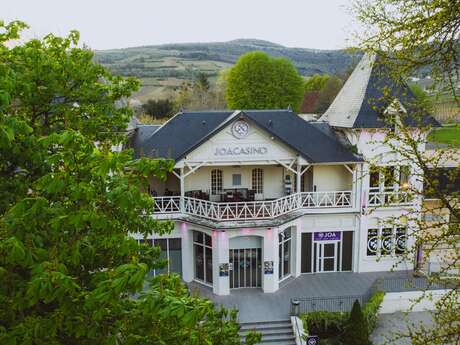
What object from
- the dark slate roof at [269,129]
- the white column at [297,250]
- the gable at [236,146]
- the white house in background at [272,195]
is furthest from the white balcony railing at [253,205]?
the gable at [236,146]

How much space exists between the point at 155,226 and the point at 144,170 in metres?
3.77

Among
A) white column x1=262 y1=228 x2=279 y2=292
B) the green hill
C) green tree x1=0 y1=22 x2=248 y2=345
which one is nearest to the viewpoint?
green tree x1=0 y1=22 x2=248 y2=345

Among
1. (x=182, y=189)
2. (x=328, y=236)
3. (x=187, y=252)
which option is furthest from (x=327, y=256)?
(x=182, y=189)

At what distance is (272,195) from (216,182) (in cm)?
332

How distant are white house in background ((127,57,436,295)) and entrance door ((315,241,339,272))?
6 centimetres

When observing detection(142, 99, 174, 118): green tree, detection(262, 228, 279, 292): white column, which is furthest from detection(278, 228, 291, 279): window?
detection(142, 99, 174, 118): green tree

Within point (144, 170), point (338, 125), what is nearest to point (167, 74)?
point (338, 125)

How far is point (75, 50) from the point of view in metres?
12.2

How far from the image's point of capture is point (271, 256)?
21.5 meters

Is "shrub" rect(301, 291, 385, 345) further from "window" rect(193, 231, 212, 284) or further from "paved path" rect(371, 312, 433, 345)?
"window" rect(193, 231, 212, 284)

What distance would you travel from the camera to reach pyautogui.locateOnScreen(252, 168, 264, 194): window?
24219mm

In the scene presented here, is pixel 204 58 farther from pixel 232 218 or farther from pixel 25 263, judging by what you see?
pixel 25 263

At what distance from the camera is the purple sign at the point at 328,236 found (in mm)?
23531

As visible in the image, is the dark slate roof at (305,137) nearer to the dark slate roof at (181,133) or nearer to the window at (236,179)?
the dark slate roof at (181,133)
